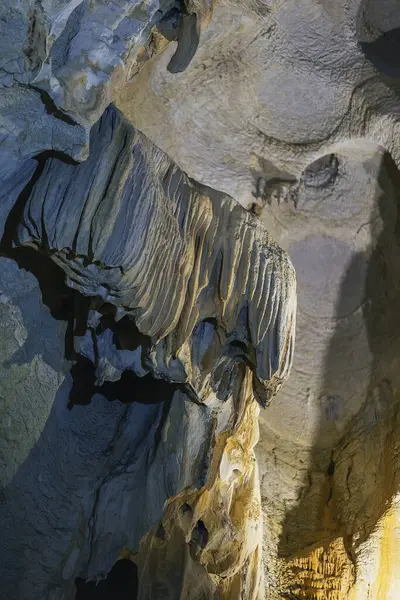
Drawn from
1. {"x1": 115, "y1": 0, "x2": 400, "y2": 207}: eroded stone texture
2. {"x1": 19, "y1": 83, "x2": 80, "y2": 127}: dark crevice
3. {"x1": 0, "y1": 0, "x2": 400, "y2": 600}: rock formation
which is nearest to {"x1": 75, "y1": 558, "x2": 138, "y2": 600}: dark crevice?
{"x1": 0, "y1": 0, "x2": 400, "y2": 600}: rock formation

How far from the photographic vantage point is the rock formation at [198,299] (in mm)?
1029

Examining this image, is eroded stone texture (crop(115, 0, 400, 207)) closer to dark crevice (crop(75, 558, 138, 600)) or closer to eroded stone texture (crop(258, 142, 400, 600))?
eroded stone texture (crop(258, 142, 400, 600))

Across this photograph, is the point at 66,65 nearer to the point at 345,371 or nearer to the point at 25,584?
the point at 25,584

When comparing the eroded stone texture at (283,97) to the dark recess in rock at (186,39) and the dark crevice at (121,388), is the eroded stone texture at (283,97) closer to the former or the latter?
the dark recess in rock at (186,39)

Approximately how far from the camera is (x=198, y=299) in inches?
48.5

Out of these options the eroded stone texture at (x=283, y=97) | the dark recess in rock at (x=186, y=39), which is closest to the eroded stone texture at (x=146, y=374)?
the dark recess in rock at (x=186, y=39)

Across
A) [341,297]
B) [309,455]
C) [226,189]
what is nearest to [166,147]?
[226,189]

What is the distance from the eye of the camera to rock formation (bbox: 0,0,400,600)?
103cm

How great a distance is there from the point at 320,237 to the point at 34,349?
96 centimetres

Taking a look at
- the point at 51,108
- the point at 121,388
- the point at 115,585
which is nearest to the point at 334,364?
the point at 121,388

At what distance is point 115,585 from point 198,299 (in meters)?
0.82

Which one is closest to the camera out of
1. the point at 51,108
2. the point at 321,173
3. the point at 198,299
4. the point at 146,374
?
the point at 51,108

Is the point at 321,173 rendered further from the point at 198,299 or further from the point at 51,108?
the point at 51,108

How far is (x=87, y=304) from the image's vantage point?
4.45ft
